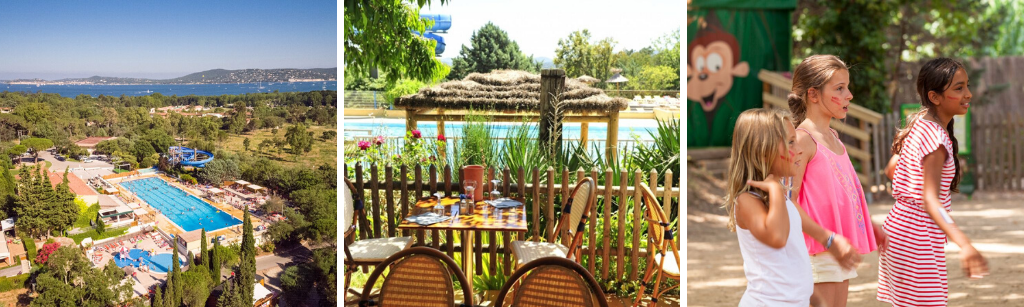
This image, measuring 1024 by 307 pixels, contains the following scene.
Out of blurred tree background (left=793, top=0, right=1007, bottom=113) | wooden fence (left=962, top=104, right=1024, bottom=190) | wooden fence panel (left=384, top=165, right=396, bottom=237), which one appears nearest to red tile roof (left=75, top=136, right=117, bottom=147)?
wooden fence panel (left=384, top=165, right=396, bottom=237)

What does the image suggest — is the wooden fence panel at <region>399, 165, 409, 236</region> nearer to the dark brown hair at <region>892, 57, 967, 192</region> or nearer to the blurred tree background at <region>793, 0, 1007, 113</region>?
Result: the dark brown hair at <region>892, 57, 967, 192</region>

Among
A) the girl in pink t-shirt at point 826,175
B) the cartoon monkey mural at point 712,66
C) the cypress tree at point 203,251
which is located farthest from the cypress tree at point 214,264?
the cartoon monkey mural at point 712,66

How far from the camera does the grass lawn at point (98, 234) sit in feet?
10.8

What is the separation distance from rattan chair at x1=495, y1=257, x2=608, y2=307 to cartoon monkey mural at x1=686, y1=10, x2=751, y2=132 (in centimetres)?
648

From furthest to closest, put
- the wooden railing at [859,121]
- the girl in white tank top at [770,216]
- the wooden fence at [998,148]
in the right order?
the wooden fence at [998,148]
the wooden railing at [859,121]
the girl in white tank top at [770,216]

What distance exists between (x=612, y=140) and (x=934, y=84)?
6.12 feet

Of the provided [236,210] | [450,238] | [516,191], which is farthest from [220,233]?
[516,191]

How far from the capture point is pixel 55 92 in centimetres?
338

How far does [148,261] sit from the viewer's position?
346 cm

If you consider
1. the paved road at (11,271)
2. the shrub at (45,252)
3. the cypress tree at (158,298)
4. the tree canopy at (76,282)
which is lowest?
the cypress tree at (158,298)

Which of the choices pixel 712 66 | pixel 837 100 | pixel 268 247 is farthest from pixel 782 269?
pixel 712 66

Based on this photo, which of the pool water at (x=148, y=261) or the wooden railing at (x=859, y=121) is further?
the wooden railing at (x=859, y=121)

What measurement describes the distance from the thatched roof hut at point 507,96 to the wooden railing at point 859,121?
496cm

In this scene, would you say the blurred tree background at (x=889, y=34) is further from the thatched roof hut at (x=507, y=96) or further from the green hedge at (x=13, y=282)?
the green hedge at (x=13, y=282)
